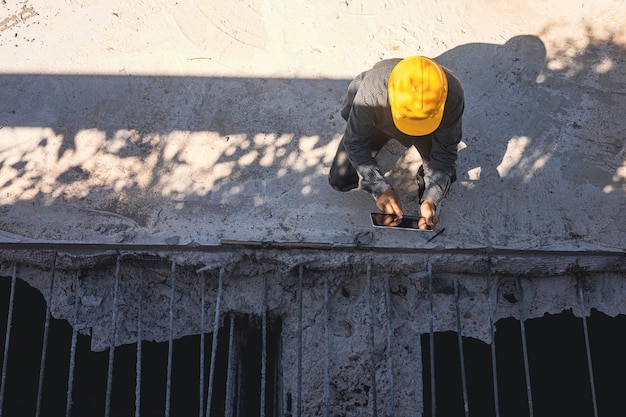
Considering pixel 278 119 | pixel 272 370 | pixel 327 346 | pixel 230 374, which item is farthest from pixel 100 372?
pixel 278 119

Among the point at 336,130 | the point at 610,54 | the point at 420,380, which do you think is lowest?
Result: the point at 420,380

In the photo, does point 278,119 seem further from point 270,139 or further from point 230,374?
point 230,374

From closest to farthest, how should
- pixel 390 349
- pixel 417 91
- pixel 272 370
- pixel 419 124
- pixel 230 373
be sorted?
pixel 417 91 < pixel 419 124 < pixel 390 349 < pixel 230 373 < pixel 272 370

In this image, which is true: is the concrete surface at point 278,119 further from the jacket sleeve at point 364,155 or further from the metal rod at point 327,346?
the jacket sleeve at point 364,155

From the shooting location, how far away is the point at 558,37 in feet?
15.5

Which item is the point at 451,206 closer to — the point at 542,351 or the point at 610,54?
the point at 542,351

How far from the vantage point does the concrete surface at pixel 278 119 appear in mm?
4113

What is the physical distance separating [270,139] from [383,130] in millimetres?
978

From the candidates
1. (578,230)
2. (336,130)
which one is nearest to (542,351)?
(578,230)

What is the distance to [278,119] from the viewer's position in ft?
14.6

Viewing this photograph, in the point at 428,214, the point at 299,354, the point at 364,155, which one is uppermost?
the point at 364,155

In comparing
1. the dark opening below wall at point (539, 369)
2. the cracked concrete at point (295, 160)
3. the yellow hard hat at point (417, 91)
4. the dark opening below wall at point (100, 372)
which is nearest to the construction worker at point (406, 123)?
the yellow hard hat at point (417, 91)

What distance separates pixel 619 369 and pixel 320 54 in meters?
3.37

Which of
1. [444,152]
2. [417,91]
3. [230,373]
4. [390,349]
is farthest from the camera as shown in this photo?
[230,373]
